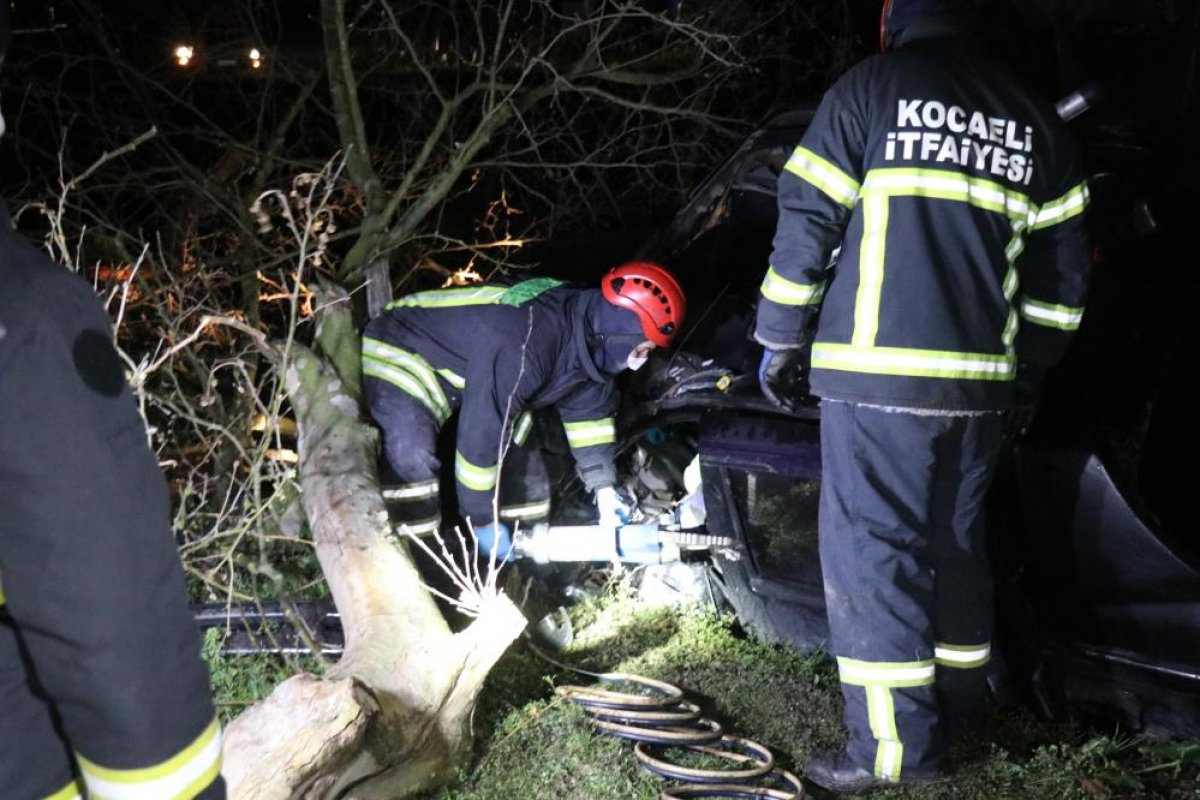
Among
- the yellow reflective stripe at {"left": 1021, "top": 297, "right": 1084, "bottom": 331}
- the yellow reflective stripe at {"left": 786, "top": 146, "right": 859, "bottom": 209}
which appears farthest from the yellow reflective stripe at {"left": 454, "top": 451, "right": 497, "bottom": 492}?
the yellow reflective stripe at {"left": 1021, "top": 297, "right": 1084, "bottom": 331}

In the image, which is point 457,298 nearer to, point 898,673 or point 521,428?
point 521,428

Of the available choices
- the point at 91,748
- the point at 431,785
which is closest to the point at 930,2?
the point at 431,785

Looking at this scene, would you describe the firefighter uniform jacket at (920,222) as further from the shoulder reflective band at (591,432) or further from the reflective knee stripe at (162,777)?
the reflective knee stripe at (162,777)

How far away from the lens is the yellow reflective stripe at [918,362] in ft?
9.05

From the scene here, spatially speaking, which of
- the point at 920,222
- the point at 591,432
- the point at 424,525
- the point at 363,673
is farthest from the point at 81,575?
the point at 591,432

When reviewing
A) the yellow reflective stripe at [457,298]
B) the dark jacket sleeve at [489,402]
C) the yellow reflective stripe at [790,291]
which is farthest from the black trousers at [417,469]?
the yellow reflective stripe at [790,291]

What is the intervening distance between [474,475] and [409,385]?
47 centimetres

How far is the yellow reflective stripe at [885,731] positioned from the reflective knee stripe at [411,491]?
1897 mm

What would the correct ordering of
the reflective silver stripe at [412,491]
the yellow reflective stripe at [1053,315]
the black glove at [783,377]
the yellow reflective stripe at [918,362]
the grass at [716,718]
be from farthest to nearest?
the reflective silver stripe at [412,491], the black glove at [783,377], the yellow reflective stripe at [1053,315], the grass at [716,718], the yellow reflective stripe at [918,362]

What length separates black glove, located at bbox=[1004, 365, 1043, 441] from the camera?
9.85 feet

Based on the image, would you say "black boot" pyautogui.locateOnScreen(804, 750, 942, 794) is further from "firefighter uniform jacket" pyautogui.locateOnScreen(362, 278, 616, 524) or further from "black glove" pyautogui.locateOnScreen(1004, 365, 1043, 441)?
"firefighter uniform jacket" pyautogui.locateOnScreen(362, 278, 616, 524)

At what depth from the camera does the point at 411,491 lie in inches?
159

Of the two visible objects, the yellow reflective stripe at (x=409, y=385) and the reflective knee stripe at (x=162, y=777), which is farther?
the yellow reflective stripe at (x=409, y=385)

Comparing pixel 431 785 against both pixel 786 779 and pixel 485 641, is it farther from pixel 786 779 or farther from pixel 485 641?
pixel 786 779
